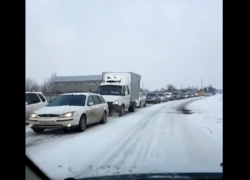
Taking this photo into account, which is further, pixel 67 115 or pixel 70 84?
pixel 67 115

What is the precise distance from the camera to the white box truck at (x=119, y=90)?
742 inches

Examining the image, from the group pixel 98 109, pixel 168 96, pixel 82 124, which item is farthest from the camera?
pixel 168 96

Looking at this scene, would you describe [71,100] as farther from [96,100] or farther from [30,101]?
[30,101]

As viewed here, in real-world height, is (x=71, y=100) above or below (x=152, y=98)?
above

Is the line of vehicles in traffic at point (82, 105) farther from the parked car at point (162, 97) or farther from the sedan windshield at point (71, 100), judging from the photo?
the parked car at point (162, 97)

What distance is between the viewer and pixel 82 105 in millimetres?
12352

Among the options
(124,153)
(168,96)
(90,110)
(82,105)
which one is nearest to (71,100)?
(82,105)

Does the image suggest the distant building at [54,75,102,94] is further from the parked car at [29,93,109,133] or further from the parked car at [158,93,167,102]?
the parked car at [158,93,167,102]

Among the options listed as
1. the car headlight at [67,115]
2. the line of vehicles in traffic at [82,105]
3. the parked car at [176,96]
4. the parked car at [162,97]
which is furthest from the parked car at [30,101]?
the parked car at [176,96]

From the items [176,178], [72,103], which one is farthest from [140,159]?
[72,103]

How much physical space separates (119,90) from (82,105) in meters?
7.91

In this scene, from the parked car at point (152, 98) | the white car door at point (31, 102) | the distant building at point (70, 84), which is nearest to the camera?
the white car door at point (31, 102)

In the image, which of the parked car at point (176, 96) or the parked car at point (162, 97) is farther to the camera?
the parked car at point (176, 96)
